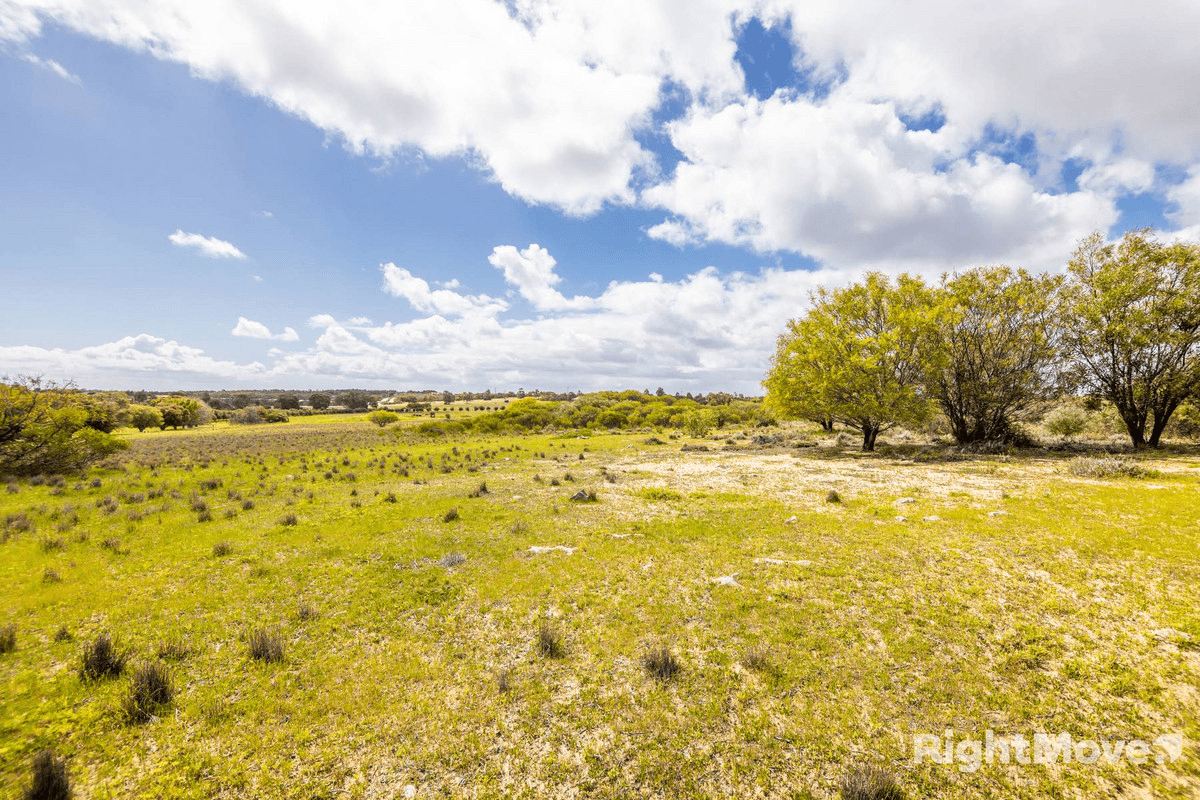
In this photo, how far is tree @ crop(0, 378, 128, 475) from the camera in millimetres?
24750

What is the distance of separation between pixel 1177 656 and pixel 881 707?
5.37m

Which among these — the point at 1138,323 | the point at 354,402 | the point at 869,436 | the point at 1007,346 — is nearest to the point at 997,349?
the point at 1007,346

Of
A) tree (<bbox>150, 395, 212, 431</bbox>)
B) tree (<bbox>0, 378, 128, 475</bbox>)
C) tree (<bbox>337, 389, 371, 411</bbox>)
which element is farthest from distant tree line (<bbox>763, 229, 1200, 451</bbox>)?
tree (<bbox>337, 389, 371, 411</bbox>)

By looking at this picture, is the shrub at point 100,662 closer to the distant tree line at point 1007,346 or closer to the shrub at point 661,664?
the shrub at point 661,664

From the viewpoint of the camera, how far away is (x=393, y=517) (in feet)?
57.6

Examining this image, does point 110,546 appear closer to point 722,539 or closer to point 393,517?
point 393,517

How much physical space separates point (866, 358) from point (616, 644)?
31.8m

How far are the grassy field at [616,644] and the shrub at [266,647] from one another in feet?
0.55

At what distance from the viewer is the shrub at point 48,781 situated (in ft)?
15.5

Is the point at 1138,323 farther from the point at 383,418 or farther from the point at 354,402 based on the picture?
the point at 354,402

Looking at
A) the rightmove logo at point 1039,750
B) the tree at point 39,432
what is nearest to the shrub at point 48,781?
the rightmove logo at point 1039,750

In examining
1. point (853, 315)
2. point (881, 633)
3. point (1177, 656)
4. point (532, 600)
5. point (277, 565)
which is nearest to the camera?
point (1177, 656)

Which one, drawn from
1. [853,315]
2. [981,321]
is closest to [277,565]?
[853,315]

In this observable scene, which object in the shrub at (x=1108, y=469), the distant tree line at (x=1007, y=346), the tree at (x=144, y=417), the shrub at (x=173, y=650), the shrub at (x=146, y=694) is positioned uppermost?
the distant tree line at (x=1007, y=346)
